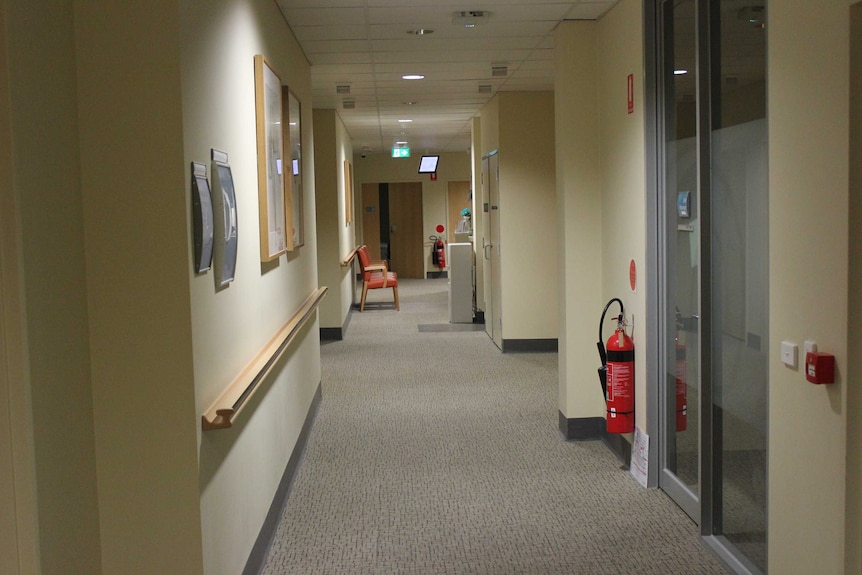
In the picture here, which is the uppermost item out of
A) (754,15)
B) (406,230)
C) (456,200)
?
(754,15)

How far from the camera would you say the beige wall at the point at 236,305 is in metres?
2.84

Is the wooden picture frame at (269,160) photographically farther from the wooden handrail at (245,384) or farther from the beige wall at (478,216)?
the beige wall at (478,216)

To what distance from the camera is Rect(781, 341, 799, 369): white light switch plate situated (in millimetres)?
2962

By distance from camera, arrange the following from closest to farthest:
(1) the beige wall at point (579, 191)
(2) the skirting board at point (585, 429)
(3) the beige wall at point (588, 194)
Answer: (3) the beige wall at point (588, 194) < (1) the beige wall at point (579, 191) < (2) the skirting board at point (585, 429)

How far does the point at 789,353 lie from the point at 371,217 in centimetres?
1756

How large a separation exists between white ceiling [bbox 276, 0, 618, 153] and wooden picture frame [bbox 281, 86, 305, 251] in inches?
20.8

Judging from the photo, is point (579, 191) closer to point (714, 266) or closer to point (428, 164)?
point (714, 266)

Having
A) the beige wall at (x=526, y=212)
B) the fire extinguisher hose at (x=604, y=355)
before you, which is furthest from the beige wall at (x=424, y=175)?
the fire extinguisher hose at (x=604, y=355)

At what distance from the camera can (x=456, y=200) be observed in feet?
65.6

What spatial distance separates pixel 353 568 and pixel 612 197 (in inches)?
111

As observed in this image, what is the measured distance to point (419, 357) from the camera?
9.38 metres

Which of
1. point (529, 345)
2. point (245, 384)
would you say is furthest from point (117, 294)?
point (529, 345)

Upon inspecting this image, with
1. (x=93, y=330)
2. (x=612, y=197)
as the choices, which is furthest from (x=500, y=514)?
(x=93, y=330)

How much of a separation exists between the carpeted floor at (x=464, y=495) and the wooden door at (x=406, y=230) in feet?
40.4
